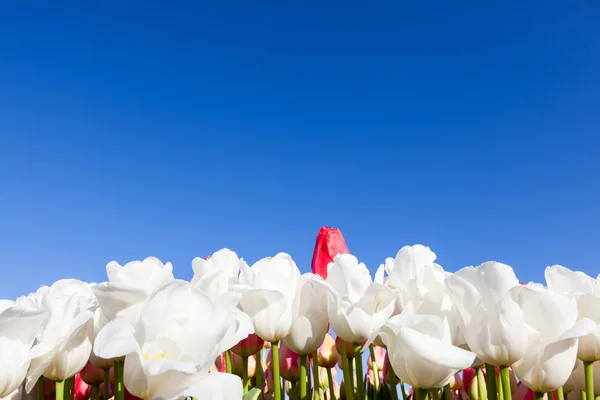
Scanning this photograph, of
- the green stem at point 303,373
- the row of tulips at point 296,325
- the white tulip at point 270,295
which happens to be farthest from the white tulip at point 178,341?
the green stem at point 303,373

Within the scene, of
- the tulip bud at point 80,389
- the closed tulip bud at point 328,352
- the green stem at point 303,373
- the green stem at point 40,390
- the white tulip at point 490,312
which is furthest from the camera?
the closed tulip bud at point 328,352

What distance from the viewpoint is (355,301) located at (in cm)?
147

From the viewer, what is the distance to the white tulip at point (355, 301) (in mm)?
1429

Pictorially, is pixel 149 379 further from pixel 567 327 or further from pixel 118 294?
pixel 567 327

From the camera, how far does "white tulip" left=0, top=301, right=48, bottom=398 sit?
3.73 feet

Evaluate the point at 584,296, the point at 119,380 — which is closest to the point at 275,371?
the point at 119,380

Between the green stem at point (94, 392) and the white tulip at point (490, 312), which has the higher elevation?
the white tulip at point (490, 312)

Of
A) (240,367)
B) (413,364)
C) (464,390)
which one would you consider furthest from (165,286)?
(464,390)

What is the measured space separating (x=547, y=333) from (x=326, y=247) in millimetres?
803

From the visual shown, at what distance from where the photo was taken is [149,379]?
41.4 inches

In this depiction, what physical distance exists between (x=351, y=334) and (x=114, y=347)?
657 millimetres

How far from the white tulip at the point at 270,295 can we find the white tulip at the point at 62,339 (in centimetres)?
37

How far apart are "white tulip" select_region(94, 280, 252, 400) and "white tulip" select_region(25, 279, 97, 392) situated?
0.72 feet

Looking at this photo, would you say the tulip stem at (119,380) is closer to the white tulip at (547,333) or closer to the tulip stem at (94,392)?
the tulip stem at (94,392)
